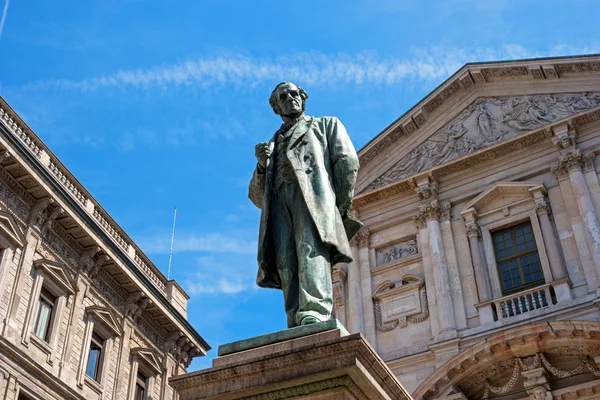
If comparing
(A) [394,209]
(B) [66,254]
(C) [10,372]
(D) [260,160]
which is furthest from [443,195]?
(D) [260,160]

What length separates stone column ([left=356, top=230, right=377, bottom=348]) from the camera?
19188mm

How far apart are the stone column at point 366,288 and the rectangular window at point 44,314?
8.00m

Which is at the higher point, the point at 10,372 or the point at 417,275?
the point at 417,275

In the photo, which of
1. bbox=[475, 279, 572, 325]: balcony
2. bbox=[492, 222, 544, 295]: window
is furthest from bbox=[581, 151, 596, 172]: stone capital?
bbox=[475, 279, 572, 325]: balcony

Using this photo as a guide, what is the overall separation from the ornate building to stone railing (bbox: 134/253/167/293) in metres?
7.48

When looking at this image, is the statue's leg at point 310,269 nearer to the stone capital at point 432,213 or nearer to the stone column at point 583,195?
the stone column at point 583,195

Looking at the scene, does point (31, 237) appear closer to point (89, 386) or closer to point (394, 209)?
point (89, 386)

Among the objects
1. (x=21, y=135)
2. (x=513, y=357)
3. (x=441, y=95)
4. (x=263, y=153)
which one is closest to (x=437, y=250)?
(x=513, y=357)

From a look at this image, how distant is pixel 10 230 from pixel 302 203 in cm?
1492

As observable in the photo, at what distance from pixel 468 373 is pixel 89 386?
32.5 feet

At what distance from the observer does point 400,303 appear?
19.4m

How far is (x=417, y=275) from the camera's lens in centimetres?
1970

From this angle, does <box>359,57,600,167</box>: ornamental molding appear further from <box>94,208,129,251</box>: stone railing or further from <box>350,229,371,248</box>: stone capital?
<box>94,208,129,251</box>: stone railing

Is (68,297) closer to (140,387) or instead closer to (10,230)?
(10,230)
